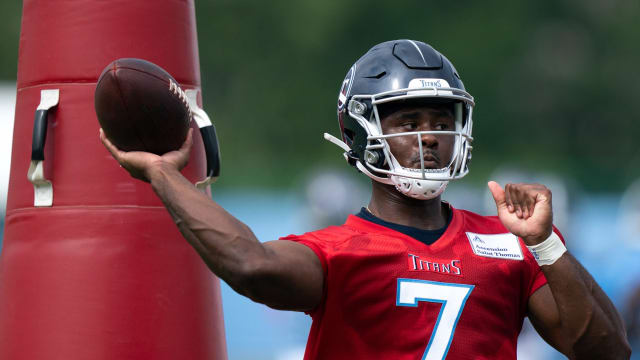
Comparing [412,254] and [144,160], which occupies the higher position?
[144,160]

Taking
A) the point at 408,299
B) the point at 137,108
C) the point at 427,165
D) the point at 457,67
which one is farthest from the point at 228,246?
the point at 457,67

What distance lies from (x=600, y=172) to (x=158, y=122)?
38.9 feet

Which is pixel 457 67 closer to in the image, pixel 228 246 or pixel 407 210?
pixel 407 210

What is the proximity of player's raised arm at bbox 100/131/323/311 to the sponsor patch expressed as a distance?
594mm

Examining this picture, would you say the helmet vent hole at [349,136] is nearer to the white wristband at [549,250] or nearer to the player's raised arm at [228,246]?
the player's raised arm at [228,246]

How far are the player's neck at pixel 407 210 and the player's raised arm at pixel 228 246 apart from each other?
493 millimetres

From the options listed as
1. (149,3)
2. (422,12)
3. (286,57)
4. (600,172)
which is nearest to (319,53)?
(286,57)

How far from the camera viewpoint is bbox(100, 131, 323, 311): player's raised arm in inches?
99.7

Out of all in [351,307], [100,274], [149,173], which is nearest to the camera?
[149,173]

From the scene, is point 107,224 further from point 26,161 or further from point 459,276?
point 459,276

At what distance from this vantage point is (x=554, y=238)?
2803 mm

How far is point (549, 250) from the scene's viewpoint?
2.80 meters

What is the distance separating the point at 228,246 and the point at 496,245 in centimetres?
97

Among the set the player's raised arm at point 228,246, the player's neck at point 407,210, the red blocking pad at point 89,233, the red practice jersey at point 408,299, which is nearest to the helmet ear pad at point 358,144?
the player's neck at point 407,210
